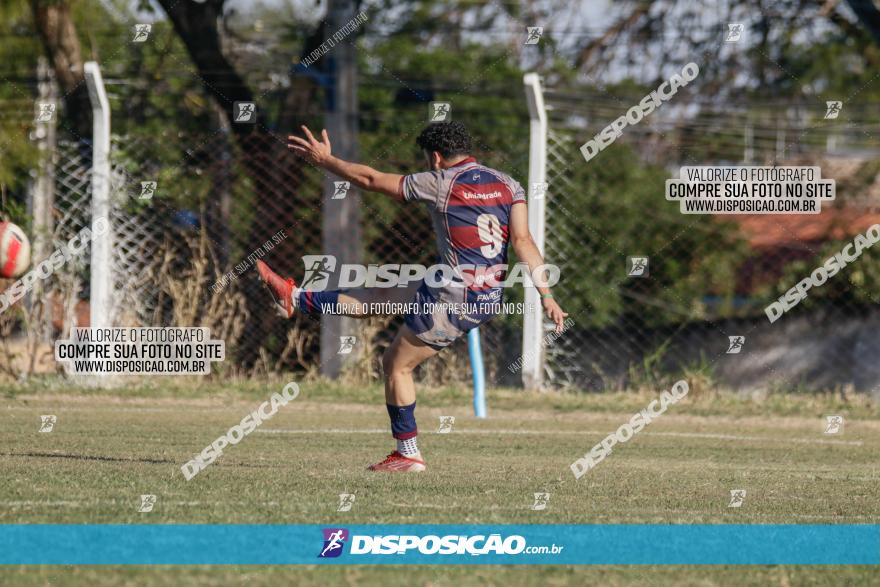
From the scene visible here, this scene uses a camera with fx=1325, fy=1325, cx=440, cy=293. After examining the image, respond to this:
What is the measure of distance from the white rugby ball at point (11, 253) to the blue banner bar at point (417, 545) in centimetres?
309

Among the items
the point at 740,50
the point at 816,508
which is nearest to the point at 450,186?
the point at 816,508

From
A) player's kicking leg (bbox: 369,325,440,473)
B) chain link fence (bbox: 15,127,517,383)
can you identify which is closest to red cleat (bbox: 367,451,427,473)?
player's kicking leg (bbox: 369,325,440,473)

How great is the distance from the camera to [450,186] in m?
7.66

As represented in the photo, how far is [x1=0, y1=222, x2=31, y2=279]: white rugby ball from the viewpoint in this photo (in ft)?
26.2

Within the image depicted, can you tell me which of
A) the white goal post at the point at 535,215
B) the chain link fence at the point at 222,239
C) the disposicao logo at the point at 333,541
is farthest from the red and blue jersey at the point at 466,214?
the chain link fence at the point at 222,239

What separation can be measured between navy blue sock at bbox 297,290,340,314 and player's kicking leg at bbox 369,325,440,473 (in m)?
0.47

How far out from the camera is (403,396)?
312 inches

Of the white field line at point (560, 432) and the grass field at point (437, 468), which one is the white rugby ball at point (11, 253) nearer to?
the grass field at point (437, 468)

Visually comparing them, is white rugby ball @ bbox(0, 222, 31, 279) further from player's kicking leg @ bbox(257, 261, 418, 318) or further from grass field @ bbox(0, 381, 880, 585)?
player's kicking leg @ bbox(257, 261, 418, 318)

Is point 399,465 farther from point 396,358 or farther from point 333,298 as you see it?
point 333,298

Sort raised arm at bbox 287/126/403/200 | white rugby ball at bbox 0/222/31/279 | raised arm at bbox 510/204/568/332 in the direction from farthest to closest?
white rugby ball at bbox 0/222/31/279
raised arm at bbox 510/204/568/332
raised arm at bbox 287/126/403/200

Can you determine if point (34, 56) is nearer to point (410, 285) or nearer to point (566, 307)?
point (566, 307)

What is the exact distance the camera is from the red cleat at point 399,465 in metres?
7.75

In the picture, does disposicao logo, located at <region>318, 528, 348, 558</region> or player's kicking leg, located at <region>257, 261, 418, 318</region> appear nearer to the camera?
disposicao logo, located at <region>318, 528, 348, 558</region>
